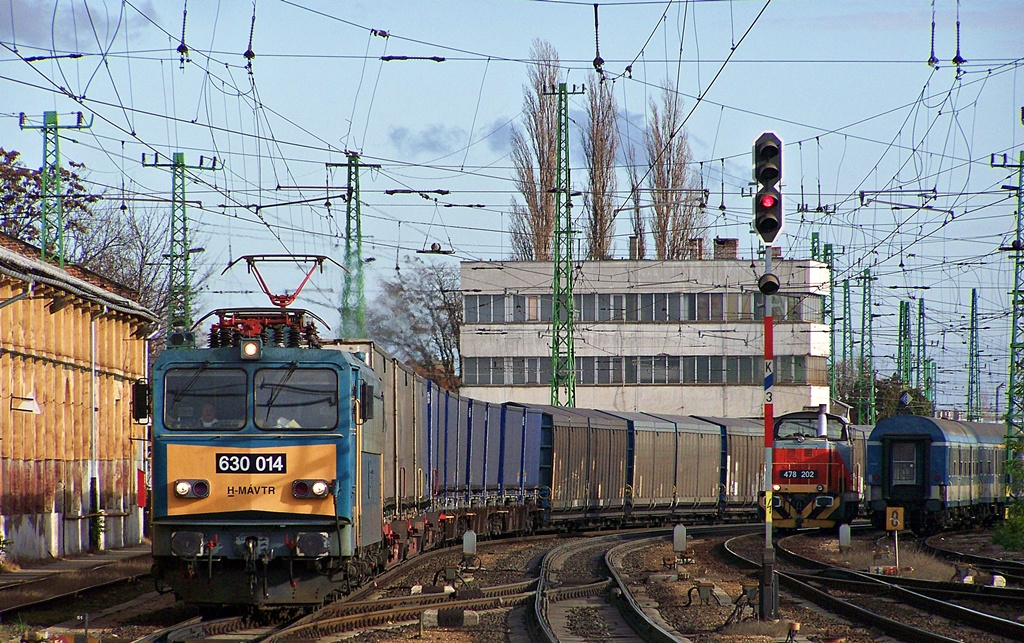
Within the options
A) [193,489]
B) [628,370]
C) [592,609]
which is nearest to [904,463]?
[592,609]

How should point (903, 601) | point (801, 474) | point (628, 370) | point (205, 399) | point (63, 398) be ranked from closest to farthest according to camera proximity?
point (205, 399)
point (903, 601)
point (63, 398)
point (801, 474)
point (628, 370)

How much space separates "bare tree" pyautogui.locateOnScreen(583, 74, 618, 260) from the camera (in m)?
66.2

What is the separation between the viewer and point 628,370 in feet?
215

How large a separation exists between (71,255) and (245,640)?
135ft

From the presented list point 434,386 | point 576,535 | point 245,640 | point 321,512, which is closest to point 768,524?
point 321,512

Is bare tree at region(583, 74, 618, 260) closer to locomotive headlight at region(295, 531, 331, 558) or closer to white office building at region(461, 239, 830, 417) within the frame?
white office building at region(461, 239, 830, 417)

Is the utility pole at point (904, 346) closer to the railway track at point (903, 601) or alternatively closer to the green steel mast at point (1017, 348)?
the green steel mast at point (1017, 348)

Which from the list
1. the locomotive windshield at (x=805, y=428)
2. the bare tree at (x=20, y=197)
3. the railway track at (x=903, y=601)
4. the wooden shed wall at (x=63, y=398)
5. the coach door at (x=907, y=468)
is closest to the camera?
the railway track at (x=903, y=601)

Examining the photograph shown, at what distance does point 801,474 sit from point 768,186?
1762 cm

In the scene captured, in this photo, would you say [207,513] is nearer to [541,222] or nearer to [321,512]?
[321,512]

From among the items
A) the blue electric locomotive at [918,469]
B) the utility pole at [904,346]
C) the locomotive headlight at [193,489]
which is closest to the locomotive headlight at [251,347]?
the locomotive headlight at [193,489]

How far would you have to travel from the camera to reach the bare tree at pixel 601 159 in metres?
66.2

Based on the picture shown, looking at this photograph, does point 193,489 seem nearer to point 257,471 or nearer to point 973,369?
point 257,471

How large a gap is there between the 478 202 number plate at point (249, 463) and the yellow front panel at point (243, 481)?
20 millimetres
